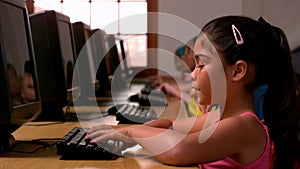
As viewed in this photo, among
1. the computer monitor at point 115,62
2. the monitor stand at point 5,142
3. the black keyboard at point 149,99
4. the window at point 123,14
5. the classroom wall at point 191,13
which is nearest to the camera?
the monitor stand at point 5,142

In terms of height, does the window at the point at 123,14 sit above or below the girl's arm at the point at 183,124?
above

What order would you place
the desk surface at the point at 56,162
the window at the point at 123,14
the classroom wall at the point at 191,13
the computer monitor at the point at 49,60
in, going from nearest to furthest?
the desk surface at the point at 56,162, the computer monitor at the point at 49,60, the classroom wall at the point at 191,13, the window at the point at 123,14

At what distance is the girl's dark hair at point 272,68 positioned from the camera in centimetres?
96

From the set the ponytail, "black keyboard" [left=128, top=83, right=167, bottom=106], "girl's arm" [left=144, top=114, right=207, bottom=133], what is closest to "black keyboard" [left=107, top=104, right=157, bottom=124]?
"girl's arm" [left=144, top=114, right=207, bottom=133]

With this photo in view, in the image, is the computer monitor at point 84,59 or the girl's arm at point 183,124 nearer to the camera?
the girl's arm at point 183,124

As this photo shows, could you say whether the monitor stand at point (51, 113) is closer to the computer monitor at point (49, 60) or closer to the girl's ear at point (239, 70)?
the computer monitor at point (49, 60)

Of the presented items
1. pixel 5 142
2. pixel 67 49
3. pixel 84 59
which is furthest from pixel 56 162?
pixel 84 59

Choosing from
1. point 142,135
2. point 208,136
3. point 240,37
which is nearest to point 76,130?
point 142,135

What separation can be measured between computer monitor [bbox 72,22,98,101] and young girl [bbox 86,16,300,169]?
86 cm

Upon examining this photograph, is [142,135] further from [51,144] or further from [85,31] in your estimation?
[85,31]

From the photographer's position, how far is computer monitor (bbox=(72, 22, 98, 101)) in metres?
1.82

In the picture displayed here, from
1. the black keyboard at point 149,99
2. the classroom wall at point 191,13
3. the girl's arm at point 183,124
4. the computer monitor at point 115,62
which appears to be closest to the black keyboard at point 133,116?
the girl's arm at point 183,124

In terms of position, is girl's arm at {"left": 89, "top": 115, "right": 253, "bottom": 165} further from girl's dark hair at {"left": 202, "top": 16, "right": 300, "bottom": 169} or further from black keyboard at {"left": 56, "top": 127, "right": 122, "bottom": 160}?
girl's dark hair at {"left": 202, "top": 16, "right": 300, "bottom": 169}

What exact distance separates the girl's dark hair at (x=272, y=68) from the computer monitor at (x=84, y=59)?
35.6 inches
